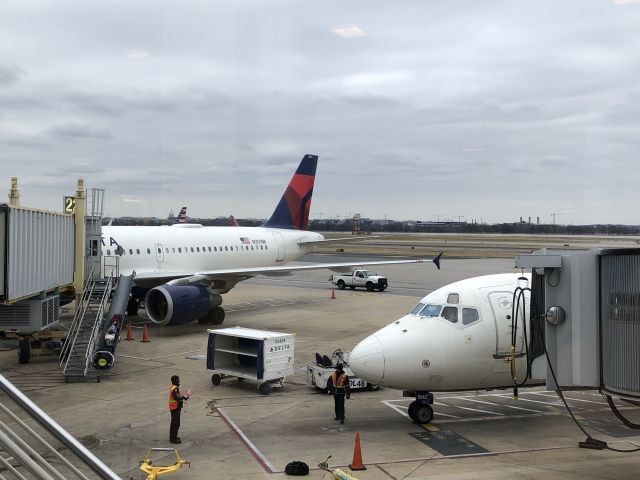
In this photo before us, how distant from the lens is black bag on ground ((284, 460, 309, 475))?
11477 mm

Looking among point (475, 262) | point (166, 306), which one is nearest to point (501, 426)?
point (166, 306)

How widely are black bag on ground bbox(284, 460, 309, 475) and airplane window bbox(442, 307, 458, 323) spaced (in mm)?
4879

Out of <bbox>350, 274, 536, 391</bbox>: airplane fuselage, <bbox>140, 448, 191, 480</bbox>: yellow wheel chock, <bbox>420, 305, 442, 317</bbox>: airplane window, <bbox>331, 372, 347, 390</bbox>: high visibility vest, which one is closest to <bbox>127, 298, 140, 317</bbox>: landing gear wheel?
<bbox>331, 372, 347, 390</bbox>: high visibility vest

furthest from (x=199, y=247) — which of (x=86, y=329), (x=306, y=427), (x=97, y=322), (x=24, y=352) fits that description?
(x=306, y=427)

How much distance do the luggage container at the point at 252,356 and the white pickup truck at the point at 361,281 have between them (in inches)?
1097

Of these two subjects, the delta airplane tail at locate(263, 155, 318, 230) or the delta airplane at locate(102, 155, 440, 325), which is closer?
the delta airplane at locate(102, 155, 440, 325)

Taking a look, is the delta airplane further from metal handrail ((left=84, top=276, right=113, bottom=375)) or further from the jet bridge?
the jet bridge

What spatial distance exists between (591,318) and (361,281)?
3811cm

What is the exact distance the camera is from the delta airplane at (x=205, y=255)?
1048 inches

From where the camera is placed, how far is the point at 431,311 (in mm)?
14828

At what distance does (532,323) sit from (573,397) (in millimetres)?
7412

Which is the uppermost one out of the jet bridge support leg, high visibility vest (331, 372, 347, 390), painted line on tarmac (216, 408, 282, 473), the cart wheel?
high visibility vest (331, 372, 347, 390)

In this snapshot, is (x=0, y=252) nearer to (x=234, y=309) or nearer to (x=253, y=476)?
(x=253, y=476)

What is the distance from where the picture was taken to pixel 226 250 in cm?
3506
